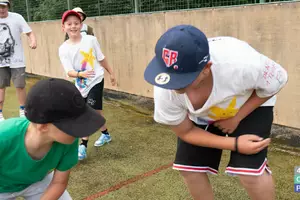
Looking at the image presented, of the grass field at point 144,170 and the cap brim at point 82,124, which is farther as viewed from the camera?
the grass field at point 144,170

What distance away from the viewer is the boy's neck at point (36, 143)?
1.89 meters

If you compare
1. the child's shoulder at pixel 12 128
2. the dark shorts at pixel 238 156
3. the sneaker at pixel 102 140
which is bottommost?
the sneaker at pixel 102 140

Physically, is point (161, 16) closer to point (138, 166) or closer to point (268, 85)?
point (138, 166)

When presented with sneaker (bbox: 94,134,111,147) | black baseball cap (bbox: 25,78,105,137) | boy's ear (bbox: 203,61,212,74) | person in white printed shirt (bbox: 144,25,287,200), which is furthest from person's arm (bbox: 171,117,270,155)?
sneaker (bbox: 94,134,111,147)

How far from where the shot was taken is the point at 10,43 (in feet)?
17.2

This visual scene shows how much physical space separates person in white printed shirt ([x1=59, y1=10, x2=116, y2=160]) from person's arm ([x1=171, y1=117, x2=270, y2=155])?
1962 mm

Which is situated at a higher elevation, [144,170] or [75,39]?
[75,39]

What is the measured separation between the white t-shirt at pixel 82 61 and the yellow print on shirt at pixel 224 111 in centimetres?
214

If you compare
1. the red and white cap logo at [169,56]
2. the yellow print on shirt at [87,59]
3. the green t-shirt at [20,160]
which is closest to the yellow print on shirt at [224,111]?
the red and white cap logo at [169,56]

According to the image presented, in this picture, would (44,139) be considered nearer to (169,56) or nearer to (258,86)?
(169,56)

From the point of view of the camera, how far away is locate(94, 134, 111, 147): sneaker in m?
4.20

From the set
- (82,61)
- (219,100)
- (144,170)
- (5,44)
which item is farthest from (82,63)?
(219,100)

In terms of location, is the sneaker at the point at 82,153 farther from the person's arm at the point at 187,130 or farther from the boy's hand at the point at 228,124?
the boy's hand at the point at 228,124

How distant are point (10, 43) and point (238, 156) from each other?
4.22 metres
